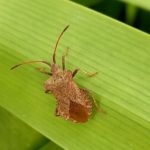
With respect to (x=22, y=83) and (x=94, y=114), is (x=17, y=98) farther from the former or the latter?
(x=94, y=114)

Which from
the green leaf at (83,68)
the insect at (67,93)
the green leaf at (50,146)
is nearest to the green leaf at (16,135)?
the green leaf at (50,146)

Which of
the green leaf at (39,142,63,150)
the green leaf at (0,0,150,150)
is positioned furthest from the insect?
the green leaf at (39,142,63,150)

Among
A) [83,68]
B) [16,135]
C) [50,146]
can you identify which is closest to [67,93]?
[83,68]

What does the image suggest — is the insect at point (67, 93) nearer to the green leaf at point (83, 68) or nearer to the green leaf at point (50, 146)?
the green leaf at point (83, 68)

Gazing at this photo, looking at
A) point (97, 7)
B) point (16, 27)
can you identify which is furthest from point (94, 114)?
point (97, 7)

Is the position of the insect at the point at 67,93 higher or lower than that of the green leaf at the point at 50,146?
higher

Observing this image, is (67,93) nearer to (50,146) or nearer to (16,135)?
(50,146)
